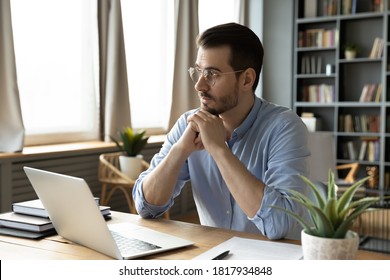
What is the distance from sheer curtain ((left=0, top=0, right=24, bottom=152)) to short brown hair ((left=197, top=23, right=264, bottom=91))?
6.37ft

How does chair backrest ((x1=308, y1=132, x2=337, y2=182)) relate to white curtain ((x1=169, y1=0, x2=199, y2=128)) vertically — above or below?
below

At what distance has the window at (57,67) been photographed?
3.72m

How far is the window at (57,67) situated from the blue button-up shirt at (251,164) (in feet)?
7.07

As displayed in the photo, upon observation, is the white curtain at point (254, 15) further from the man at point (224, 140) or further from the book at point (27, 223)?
the book at point (27, 223)

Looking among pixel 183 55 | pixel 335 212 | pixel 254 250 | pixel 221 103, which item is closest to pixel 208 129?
pixel 221 103

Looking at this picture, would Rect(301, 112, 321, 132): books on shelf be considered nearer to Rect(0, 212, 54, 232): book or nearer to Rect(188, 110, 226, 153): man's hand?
Rect(188, 110, 226, 153): man's hand

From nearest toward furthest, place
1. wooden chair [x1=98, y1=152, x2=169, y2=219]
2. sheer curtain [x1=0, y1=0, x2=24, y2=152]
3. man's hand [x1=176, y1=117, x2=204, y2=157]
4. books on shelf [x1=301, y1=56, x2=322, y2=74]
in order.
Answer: man's hand [x1=176, y1=117, x2=204, y2=157]
sheer curtain [x1=0, y1=0, x2=24, y2=152]
wooden chair [x1=98, y1=152, x2=169, y2=219]
books on shelf [x1=301, y1=56, x2=322, y2=74]

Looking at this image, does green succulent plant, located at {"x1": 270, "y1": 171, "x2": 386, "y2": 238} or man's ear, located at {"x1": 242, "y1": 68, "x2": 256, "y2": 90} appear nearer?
green succulent plant, located at {"x1": 270, "y1": 171, "x2": 386, "y2": 238}

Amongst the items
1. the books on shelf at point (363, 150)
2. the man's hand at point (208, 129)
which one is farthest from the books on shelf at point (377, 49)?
the man's hand at point (208, 129)

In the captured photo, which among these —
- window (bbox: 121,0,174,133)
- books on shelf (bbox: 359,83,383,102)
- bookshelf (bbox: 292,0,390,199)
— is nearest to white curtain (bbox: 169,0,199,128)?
window (bbox: 121,0,174,133)

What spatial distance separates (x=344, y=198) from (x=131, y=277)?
48 centimetres

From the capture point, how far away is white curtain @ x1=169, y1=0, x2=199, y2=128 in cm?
502

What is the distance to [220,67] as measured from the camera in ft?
5.87

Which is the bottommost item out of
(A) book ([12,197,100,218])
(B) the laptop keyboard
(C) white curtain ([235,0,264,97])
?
(B) the laptop keyboard
